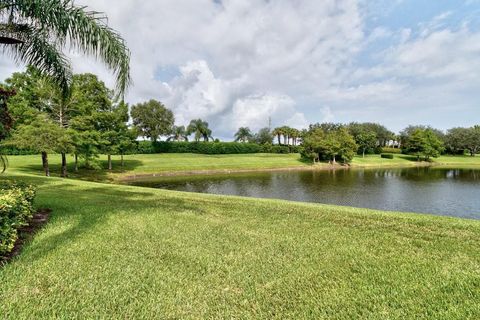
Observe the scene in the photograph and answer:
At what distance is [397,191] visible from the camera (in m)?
25.2

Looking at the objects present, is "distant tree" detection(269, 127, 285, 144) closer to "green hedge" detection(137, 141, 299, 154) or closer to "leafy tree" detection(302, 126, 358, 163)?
"green hedge" detection(137, 141, 299, 154)

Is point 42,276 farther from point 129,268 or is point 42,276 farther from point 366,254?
point 366,254

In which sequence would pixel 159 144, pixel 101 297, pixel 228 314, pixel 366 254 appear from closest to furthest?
pixel 228 314 < pixel 101 297 < pixel 366 254 < pixel 159 144

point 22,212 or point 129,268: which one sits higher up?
point 22,212

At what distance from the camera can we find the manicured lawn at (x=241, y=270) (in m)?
3.43

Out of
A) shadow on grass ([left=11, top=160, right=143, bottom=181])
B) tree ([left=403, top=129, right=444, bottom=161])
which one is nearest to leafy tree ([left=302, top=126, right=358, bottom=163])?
tree ([left=403, top=129, right=444, bottom=161])

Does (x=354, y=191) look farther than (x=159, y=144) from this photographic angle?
No

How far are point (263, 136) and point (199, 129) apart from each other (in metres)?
23.3

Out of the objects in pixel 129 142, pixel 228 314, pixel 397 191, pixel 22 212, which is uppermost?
pixel 129 142

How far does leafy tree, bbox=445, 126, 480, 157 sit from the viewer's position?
76.2 m

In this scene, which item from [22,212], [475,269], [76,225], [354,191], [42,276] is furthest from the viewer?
[354,191]

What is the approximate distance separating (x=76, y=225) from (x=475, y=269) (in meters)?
8.13

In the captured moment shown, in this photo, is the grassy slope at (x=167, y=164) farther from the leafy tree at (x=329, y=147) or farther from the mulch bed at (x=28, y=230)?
the mulch bed at (x=28, y=230)

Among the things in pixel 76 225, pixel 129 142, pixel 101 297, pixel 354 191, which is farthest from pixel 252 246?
pixel 129 142
